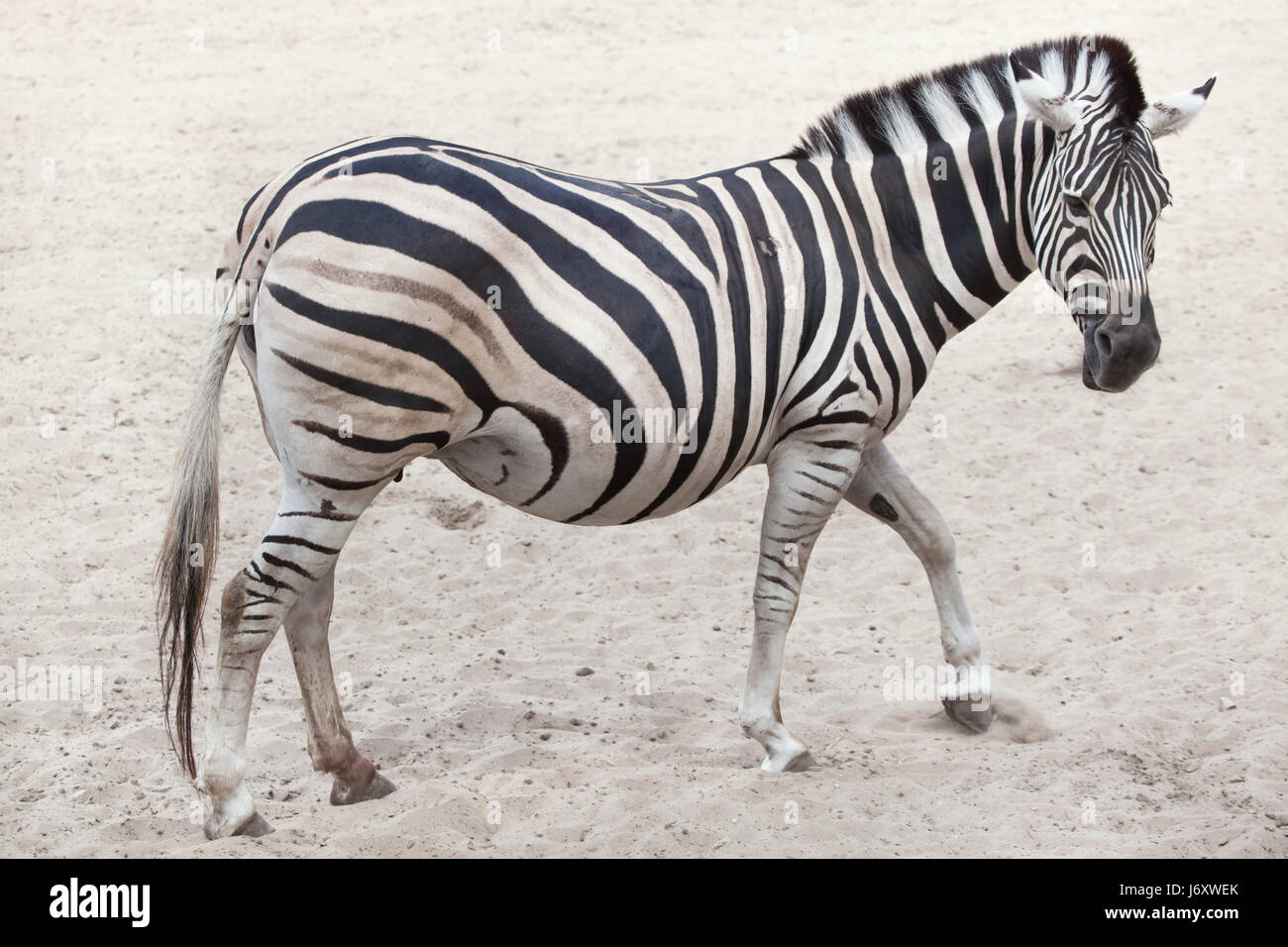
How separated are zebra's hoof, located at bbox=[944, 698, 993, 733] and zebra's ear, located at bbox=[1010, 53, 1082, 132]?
2.58m

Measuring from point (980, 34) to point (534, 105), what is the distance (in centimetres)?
519

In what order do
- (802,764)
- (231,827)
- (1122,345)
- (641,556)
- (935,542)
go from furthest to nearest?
(641,556) < (935,542) < (802,764) < (1122,345) < (231,827)

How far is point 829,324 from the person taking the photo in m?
4.73

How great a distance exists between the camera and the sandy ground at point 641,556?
4742mm

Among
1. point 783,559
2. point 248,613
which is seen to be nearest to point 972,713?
point 783,559

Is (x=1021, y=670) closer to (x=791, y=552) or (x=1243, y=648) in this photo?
(x=1243, y=648)

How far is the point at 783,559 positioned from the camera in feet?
16.4

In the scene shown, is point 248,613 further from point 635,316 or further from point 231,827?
point 635,316

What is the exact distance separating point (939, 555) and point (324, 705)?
2.82m

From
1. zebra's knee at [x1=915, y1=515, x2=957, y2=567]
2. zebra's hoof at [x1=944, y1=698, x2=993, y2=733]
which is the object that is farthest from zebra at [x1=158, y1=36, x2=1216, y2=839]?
zebra's hoof at [x1=944, y1=698, x2=993, y2=733]

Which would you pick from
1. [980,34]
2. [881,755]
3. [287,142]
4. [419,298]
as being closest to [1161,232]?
[980,34]

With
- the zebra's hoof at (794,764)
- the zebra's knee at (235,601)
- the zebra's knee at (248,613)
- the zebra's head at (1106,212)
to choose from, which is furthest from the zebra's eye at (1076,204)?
the zebra's knee at (235,601)

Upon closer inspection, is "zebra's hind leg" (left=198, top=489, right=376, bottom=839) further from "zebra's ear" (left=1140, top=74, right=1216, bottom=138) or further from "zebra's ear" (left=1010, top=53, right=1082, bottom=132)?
"zebra's ear" (left=1140, top=74, right=1216, bottom=138)

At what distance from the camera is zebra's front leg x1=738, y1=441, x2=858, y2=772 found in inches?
191
